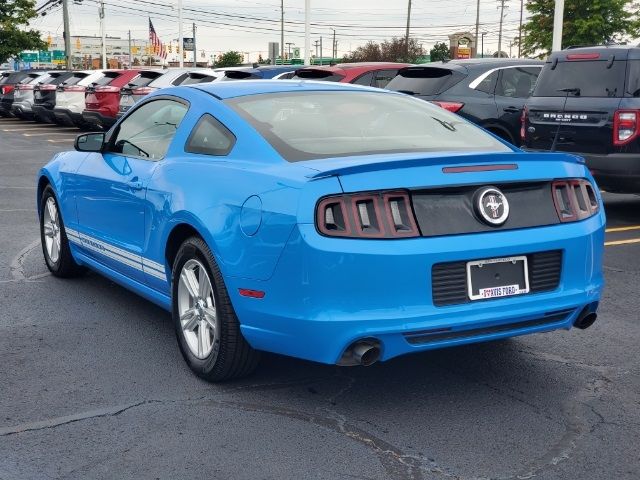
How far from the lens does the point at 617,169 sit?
31.6 ft

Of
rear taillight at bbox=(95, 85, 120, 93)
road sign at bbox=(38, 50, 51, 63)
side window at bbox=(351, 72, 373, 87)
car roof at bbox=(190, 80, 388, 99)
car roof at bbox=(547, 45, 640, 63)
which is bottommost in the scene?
road sign at bbox=(38, 50, 51, 63)

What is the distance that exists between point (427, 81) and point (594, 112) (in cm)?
336

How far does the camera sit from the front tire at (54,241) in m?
7.00

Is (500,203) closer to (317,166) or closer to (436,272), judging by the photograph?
(436,272)

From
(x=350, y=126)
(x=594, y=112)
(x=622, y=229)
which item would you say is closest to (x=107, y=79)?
(x=594, y=112)

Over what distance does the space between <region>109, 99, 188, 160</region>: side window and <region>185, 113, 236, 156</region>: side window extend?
260 millimetres

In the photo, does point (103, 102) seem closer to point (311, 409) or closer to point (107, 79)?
point (107, 79)

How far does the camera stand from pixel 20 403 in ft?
14.6

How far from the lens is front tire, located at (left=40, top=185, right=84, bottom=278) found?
7004 millimetres

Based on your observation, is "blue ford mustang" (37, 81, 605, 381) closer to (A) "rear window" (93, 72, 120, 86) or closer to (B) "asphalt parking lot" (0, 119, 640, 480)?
(B) "asphalt parking lot" (0, 119, 640, 480)

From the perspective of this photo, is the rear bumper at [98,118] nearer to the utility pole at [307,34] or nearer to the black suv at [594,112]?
the utility pole at [307,34]

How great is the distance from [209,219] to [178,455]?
3.97 feet

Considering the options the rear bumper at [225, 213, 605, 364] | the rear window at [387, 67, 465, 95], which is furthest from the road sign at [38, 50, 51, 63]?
the rear bumper at [225, 213, 605, 364]

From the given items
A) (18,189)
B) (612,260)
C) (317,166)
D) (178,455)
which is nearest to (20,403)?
(178,455)
